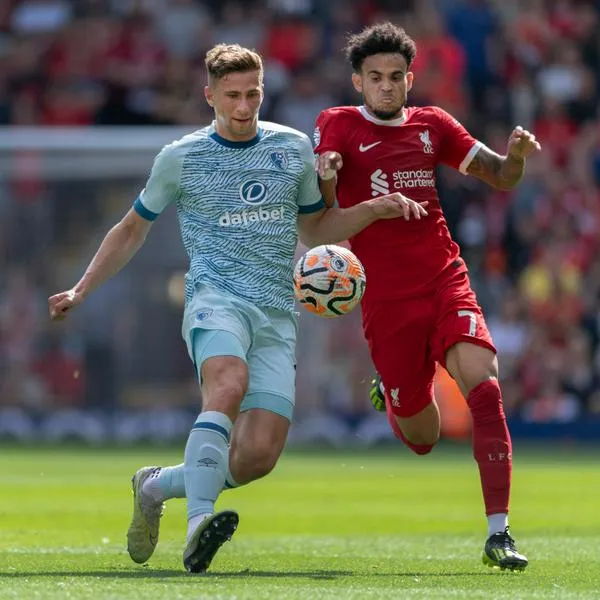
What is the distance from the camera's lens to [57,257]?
71.4ft

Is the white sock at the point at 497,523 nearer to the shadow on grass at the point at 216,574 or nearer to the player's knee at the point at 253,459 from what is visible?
the shadow on grass at the point at 216,574

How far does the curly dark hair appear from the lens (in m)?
9.12

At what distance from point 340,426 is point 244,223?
43.7ft

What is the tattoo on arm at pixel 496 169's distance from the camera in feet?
30.4

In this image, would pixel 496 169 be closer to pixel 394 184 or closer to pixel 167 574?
pixel 394 184

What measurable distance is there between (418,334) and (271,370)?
115 centimetres

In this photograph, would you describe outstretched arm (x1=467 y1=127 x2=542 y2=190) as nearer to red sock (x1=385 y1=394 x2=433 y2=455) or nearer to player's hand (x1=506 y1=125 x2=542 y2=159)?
player's hand (x1=506 y1=125 x2=542 y2=159)

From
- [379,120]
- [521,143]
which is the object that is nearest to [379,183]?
[379,120]

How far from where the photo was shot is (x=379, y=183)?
9.18 meters

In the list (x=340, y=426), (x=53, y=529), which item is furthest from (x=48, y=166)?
(x=53, y=529)

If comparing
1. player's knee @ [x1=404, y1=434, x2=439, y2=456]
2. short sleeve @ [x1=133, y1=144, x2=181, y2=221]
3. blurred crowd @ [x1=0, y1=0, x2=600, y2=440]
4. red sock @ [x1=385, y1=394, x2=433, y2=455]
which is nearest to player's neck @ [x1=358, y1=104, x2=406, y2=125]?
short sleeve @ [x1=133, y1=144, x2=181, y2=221]

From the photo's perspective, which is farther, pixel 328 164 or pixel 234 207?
pixel 328 164

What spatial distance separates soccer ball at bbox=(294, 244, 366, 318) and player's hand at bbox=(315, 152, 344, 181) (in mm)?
421

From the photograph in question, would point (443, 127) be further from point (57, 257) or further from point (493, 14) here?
point (493, 14)
